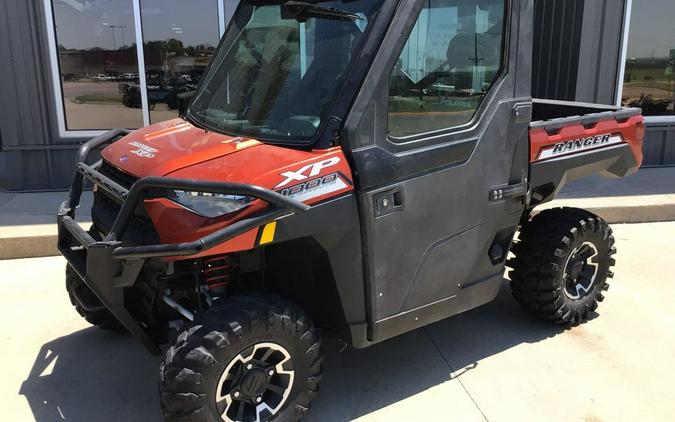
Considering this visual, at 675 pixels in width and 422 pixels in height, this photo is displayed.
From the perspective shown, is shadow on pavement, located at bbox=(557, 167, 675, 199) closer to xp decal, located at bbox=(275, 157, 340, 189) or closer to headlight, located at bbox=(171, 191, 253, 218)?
xp decal, located at bbox=(275, 157, 340, 189)

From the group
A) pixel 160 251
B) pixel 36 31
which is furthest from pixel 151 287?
pixel 36 31

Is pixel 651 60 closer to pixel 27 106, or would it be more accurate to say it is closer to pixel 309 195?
pixel 309 195

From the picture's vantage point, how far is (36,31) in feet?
21.9

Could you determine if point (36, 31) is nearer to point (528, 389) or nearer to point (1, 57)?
point (1, 57)

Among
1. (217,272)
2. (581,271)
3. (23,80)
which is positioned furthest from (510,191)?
(23,80)

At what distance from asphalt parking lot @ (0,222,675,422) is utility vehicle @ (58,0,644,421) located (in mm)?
408

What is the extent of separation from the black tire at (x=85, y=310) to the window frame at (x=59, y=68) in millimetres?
3987

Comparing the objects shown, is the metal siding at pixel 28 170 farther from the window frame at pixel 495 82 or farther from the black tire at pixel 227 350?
the window frame at pixel 495 82

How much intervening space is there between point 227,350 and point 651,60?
8196mm

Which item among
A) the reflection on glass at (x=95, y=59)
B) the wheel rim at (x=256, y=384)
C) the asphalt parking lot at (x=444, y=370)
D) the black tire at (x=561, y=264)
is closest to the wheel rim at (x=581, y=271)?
the black tire at (x=561, y=264)

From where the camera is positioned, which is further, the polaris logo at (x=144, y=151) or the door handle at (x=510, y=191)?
the door handle at (x=510, y=191)

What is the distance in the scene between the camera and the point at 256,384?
2.63 m

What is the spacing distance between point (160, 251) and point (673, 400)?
9.09ft

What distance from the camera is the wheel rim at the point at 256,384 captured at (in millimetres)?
2582
